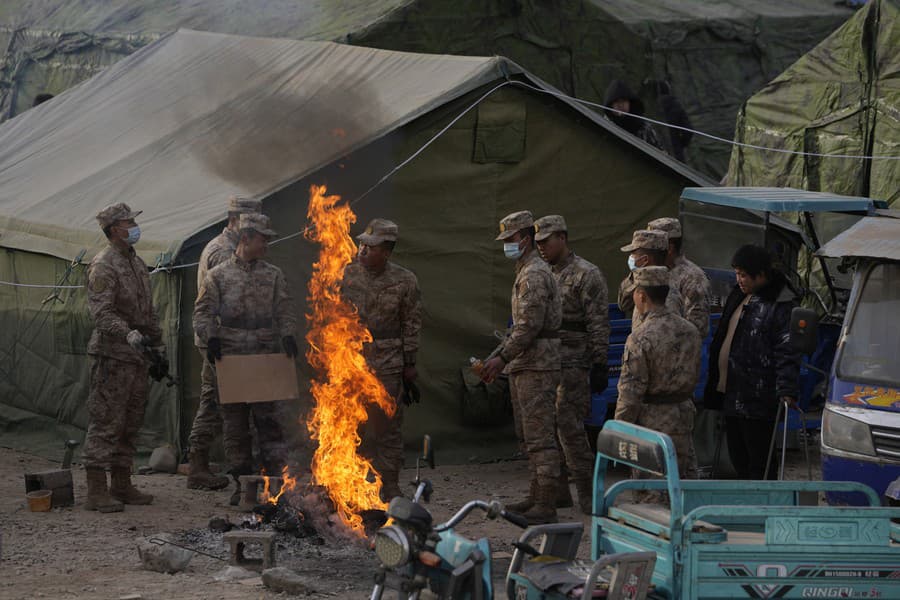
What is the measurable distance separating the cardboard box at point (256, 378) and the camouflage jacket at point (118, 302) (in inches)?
25.0

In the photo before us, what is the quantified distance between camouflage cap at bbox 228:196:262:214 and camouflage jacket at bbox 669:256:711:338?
3170 millimetres

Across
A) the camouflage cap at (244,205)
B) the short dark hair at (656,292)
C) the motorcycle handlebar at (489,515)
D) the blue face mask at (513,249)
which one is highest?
the camouflage cap at (244,205)

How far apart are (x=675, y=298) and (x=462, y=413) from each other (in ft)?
8.91

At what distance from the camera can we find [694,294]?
9562 mm

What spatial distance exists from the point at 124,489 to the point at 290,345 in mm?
1599

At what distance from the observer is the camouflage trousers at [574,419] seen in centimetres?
956

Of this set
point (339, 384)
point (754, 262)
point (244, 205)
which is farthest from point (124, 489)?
point (754, 262)

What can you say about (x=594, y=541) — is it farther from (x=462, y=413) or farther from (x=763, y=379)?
(x=462, y=413)

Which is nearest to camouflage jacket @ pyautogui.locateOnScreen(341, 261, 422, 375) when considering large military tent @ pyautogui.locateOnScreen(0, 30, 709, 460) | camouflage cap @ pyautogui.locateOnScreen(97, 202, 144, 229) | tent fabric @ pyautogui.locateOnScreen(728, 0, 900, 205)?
large military tent @ pyautogui.locateOnScreen(0, 30, 709, 460)

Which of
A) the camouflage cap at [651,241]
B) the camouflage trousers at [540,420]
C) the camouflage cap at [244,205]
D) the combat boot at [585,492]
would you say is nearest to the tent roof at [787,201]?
the camouflage cap at [651,241]

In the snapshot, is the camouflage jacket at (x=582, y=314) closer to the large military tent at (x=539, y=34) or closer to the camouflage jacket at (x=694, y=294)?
the camouflage jacket at (x=694, y=294)

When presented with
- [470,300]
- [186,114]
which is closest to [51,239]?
[186,114]

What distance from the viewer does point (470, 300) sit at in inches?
455

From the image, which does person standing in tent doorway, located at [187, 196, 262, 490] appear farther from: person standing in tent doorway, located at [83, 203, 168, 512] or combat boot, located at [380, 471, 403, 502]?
combat boot, located at [380, 471, 403, 502]
